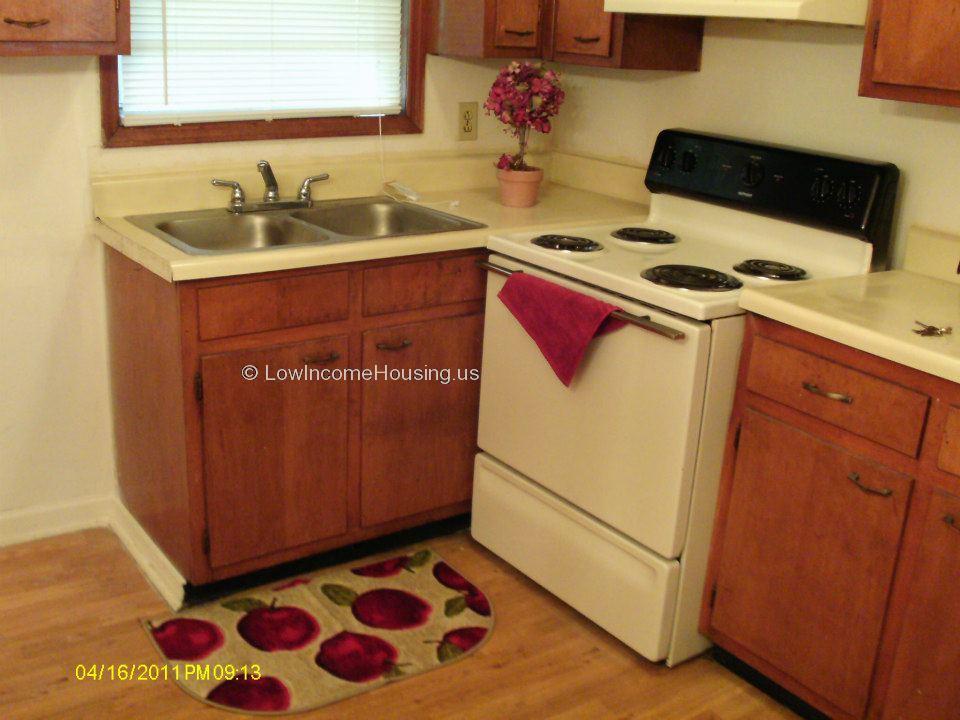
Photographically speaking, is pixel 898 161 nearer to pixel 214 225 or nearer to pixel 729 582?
pixel 729 582

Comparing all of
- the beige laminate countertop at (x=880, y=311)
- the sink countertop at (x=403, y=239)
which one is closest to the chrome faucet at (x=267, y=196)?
the sink countertop at (x=403, y=239)

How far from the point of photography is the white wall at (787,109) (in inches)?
98.1

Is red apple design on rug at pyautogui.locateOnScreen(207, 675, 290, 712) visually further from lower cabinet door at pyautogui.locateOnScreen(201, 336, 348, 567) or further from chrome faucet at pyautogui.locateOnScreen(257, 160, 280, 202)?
chrome faucet at pyautogui.locateOnScreen(257, 160, 280, 202)

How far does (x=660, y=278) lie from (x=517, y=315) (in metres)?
0.41

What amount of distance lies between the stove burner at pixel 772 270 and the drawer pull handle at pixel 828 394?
1.40ft

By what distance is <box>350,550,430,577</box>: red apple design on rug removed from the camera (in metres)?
2.86

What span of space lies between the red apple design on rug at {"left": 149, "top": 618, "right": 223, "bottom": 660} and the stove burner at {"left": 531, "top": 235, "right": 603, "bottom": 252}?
1.23 metres

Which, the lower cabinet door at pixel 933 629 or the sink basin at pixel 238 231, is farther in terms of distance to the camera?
the sink basin at pixel 238 231

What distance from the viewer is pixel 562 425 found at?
8.68 ft

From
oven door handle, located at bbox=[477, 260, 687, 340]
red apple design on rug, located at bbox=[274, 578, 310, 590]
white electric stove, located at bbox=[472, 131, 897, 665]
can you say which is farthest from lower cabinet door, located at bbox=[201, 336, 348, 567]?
oven door handle, located at bbox=[477, 260, 687, 340]

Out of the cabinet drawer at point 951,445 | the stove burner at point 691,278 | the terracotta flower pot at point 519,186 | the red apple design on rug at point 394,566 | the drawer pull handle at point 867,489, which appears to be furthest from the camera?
the terracotta flower pot at point 519,186

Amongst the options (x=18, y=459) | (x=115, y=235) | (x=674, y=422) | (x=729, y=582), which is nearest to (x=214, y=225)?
(x=115, y=235)

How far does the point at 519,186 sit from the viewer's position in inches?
123

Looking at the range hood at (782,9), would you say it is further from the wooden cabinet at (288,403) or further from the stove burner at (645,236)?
the wooden cabinet at (288,403)
